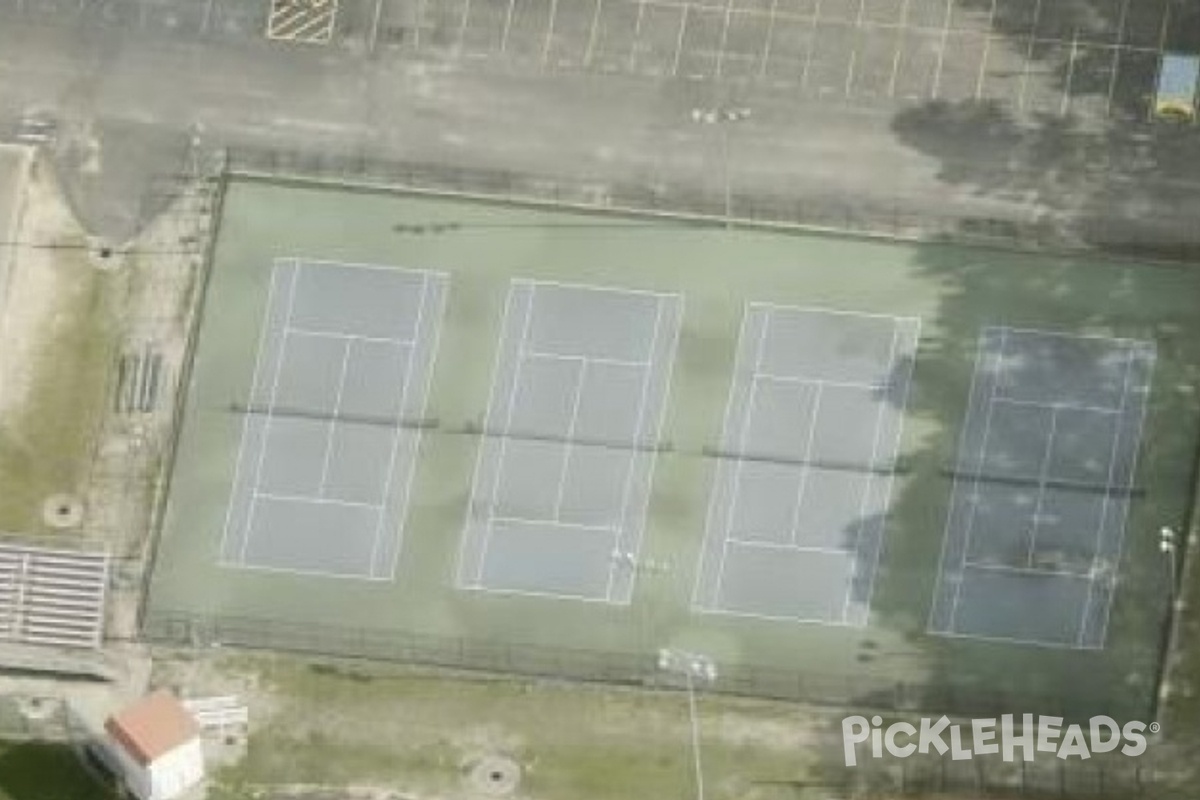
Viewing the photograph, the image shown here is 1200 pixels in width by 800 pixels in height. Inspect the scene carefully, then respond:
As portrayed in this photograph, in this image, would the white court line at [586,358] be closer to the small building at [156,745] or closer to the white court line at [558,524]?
the white court line at [558,524]

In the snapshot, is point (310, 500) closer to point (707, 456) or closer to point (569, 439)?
point (569, 439)

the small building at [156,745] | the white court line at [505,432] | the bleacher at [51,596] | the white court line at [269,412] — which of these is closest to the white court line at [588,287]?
the white court line at [505,432]

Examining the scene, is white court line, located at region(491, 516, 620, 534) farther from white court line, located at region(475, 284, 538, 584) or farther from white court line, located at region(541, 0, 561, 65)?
white court line, located at region(541, 0, 561, 65)

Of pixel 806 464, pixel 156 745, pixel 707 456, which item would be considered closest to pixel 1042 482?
pixel 806 464

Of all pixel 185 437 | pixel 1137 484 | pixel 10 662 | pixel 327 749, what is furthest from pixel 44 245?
pixel 1137 484

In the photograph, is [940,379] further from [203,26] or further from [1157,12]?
[203,26]

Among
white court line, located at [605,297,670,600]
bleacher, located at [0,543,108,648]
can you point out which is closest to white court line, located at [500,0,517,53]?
white court line, located at [605,297,670,600]
